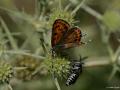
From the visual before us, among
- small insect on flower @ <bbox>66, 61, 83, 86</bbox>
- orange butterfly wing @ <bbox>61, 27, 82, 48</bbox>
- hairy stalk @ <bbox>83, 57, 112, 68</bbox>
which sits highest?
orange butterfly wing @ <bbox>61, 27, 82, 48</bbox>

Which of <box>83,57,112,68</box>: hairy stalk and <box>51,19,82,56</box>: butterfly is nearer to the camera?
<box>51,19,82,56</box>: butterfly

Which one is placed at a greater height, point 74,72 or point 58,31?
point 58,31

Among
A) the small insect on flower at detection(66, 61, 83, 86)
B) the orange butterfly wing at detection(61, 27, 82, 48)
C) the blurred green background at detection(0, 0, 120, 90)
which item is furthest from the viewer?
the blurred green background at detection(0, 0, 120, 90)

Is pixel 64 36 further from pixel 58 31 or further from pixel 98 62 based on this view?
pixel 98 62

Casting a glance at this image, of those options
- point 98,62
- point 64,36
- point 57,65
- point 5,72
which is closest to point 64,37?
point 64,36

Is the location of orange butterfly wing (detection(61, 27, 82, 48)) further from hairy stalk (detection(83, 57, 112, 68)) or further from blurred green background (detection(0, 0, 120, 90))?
hairy stalk (detection(83, 57, 112, 68))

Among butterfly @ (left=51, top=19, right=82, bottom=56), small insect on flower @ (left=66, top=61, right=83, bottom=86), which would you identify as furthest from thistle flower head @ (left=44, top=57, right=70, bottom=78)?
butterfly @ (left=51, top=19, right=82, bottom=56)

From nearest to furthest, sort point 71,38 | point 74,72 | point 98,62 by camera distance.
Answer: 1. point 71,38
2. point 74,72
3. point 98,62

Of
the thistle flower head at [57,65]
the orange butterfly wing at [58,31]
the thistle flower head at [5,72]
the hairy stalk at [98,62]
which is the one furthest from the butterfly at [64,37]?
the hairy stalk at [98,62]
